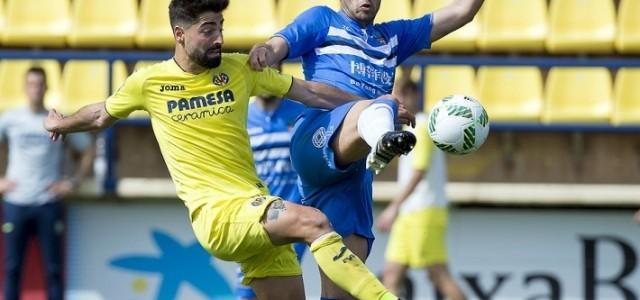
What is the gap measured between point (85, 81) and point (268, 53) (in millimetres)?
5175

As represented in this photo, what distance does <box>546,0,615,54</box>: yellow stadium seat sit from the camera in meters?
11.4

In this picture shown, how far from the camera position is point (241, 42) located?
37.7ft

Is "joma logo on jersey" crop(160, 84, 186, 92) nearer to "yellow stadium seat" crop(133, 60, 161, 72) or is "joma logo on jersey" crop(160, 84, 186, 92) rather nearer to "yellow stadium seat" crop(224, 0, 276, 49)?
"yellow stadium seat" crop(133, 60, 161, 72)

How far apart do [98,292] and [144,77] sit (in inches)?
168

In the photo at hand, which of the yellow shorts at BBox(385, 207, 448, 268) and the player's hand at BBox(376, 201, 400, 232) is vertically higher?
the player's hand at BBox(376, 201, 400, 232)

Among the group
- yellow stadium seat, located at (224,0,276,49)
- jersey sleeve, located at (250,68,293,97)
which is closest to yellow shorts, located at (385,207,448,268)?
yellow stadium seat, located at (224,0,276,49)

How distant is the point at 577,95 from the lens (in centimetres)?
1122

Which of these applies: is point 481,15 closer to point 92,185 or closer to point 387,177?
point 387,177


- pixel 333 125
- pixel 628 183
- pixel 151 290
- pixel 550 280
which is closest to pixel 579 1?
pixel 628 183

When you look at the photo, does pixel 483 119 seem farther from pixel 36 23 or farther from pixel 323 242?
pixel 36 23

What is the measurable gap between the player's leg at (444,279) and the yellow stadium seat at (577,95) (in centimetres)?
158

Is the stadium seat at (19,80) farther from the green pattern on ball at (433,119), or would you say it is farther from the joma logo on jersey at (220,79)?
the green pattern on ball at (433,119)

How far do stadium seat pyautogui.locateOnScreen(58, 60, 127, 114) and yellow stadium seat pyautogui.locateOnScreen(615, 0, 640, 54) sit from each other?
4.00m

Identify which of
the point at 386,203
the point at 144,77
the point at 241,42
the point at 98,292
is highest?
the point at 144,77
